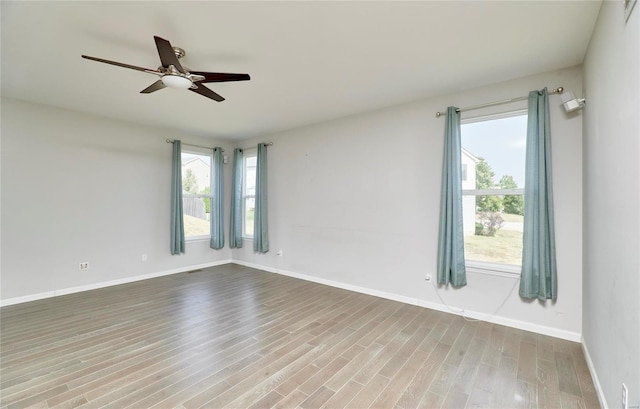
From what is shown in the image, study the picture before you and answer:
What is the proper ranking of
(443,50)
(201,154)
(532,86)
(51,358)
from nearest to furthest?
(51,358) < (443,50) < (532,86) < (201,154)

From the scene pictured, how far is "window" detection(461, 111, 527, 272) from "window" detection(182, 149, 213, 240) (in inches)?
191

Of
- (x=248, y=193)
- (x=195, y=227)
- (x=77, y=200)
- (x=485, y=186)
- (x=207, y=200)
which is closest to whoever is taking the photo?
(x=485, y=186)

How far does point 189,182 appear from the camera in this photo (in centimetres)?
557

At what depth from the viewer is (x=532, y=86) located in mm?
2896

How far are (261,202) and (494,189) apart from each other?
386 centimetres

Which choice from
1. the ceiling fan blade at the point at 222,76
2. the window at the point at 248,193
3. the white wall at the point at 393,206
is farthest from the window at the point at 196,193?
the ceiling fan blade at the point at 222,76

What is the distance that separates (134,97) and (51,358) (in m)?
2.94

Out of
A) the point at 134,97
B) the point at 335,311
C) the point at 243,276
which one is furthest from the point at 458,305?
the point at 134,97

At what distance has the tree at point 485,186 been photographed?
10.3ft

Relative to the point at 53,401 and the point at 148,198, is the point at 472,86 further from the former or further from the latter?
the point at 148,198

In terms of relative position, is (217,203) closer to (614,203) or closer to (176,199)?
(176,199)

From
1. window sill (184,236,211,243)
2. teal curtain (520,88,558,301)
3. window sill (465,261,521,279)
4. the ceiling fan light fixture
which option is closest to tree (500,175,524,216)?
teal curtain (520,88,558,301)

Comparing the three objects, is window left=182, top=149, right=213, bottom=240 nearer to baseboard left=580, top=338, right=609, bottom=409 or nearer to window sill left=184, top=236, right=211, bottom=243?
window sill left=184, top=236, right=211, bottom=243

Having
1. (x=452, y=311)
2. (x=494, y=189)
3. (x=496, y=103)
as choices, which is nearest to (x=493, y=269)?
(x=452, y=311)
